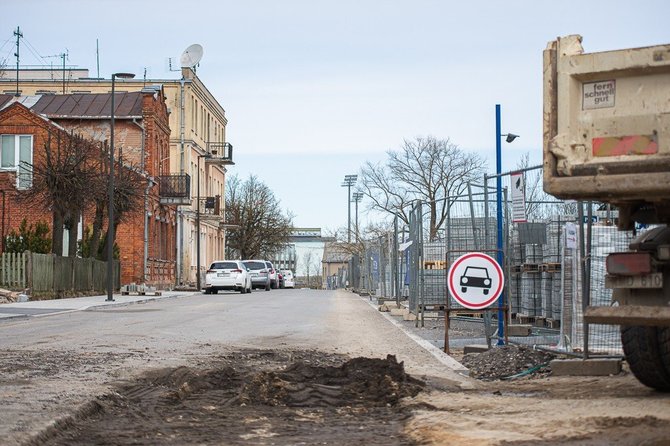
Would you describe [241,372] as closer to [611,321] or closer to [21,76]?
[611,321]

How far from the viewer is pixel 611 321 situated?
7445mm

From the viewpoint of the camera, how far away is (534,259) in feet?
59.6

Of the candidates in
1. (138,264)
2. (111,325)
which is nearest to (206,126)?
(138,264)

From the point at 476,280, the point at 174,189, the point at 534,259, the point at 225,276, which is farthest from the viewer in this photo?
the point at 174,189

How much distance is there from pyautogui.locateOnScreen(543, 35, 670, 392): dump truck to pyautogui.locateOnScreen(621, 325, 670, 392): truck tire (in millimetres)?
990

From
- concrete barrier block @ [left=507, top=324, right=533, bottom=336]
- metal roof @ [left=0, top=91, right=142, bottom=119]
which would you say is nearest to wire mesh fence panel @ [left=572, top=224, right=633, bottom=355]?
concrete barrier block @ [left=507, top=324, right=533, bottom=336]

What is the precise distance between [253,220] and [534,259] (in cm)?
7636

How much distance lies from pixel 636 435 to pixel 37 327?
49.4ft

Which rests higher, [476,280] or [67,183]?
[67,183]

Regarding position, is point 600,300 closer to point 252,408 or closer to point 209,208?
point 252,408

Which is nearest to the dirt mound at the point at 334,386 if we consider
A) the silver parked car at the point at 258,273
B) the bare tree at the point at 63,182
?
the bare tree at the point at 63,182

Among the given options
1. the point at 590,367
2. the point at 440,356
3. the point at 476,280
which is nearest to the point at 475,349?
the point at 440,356

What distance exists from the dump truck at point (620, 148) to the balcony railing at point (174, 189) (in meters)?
53.0

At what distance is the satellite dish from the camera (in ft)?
223
